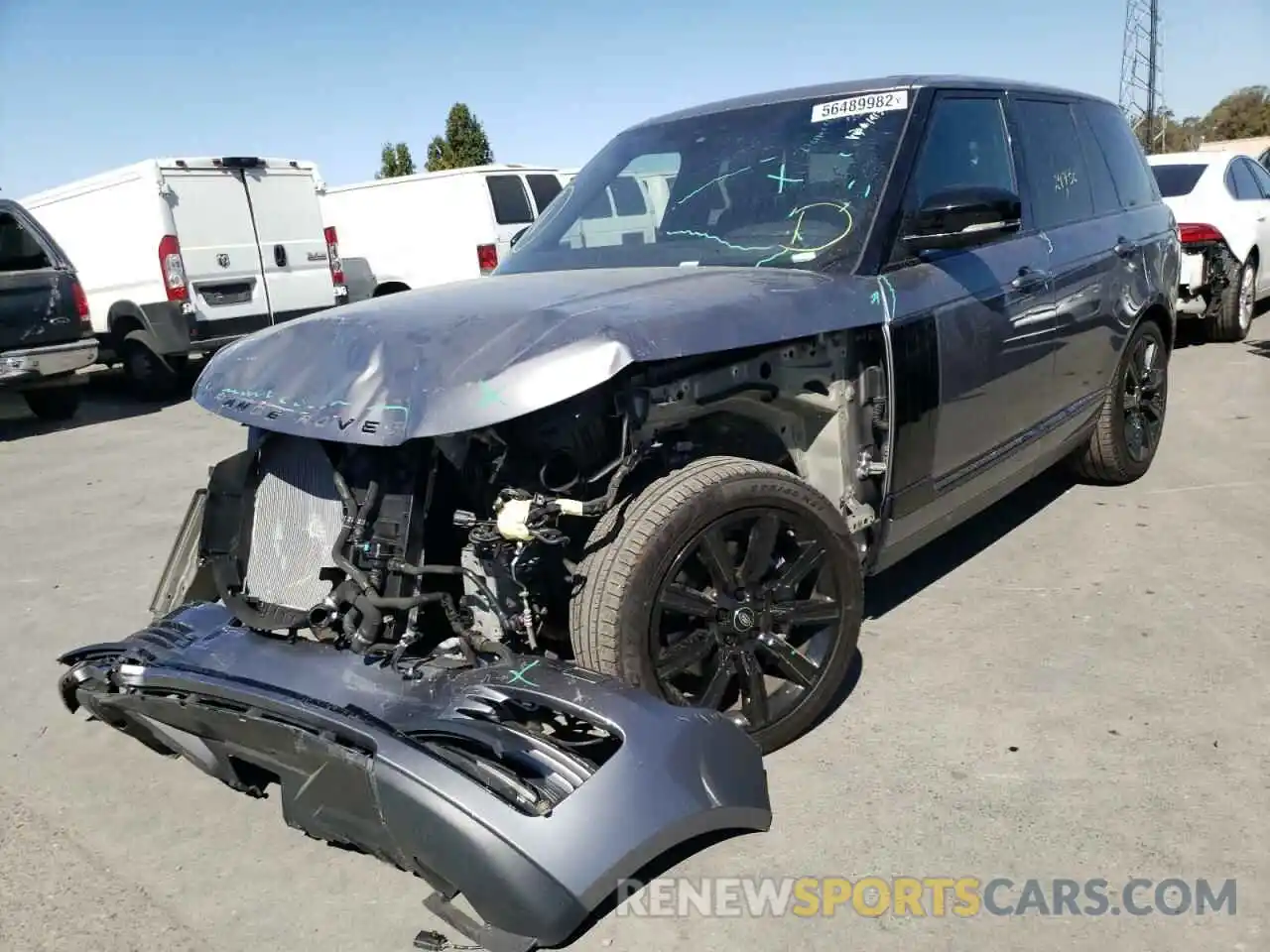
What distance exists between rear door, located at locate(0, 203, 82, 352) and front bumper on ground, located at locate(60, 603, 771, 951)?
7.91m

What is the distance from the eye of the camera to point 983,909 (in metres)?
2.42

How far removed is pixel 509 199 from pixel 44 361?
5.58m

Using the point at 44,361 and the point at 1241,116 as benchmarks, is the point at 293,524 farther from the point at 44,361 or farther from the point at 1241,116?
the point at 1241,116

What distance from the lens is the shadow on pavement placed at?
10.2m

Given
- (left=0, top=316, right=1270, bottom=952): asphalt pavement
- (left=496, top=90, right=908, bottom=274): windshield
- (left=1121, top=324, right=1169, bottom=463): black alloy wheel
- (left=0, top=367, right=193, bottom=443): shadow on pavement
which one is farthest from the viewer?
(left=0, top=367, right=193, bottom=443): shadow on pavement

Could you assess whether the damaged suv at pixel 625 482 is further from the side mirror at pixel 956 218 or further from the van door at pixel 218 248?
the van door at pixel 218 248

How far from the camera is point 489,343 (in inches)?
103

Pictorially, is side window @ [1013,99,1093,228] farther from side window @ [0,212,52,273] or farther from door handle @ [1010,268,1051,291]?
side window @ [0,212,52,273]

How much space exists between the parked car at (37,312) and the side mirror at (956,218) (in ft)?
28.5

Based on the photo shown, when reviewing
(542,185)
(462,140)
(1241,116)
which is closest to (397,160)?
(462,140)

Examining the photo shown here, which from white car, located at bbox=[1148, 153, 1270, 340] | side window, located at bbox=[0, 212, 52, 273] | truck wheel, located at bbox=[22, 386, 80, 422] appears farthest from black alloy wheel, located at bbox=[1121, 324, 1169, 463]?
truck wheel, located at bbox=[22, 386, 80, 422]

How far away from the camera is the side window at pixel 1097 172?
15.7ft

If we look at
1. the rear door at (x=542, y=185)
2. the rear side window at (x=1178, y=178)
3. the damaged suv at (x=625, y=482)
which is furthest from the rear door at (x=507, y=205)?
the damaged suv at (x=625, y=482)

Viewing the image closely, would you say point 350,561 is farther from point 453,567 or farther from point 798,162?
point 798,162
